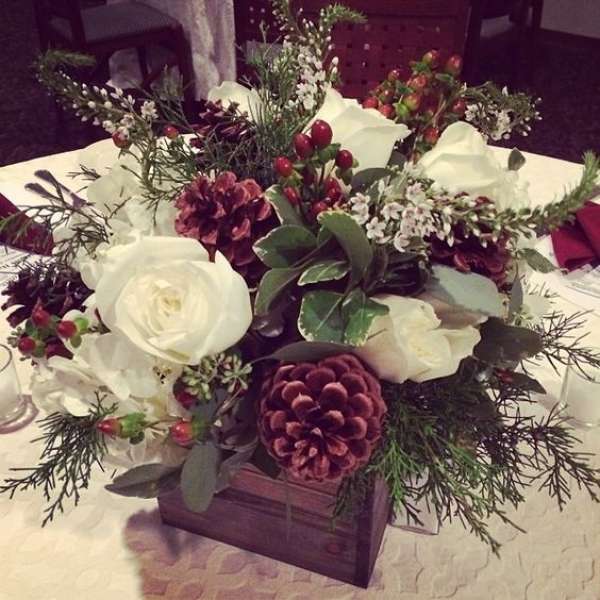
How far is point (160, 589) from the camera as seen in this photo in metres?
0.73

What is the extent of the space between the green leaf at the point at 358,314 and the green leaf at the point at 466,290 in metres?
0.05

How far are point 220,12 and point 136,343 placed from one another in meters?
2.38

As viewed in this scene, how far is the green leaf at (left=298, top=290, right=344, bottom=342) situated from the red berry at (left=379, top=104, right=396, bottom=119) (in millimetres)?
207

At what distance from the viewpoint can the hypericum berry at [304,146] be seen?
1.81ft

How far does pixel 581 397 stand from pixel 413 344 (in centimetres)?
42

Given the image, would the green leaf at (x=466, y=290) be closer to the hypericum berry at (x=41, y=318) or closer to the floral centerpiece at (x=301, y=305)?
the floral centerpiece at (x=301, y=305)

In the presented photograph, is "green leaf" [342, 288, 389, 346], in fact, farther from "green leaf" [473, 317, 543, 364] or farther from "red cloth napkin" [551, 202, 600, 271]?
"red cloth napkin" [551, 202, 600, 271]

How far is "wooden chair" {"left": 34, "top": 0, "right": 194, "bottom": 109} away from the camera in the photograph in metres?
2.71

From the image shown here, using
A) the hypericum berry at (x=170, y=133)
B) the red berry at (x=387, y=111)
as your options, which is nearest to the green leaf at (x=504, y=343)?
the red berry at (x=387, y=111)

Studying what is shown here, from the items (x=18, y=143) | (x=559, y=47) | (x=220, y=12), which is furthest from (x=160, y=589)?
(x=559, y=47)

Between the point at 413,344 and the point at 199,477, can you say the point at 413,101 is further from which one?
the point at 199,477

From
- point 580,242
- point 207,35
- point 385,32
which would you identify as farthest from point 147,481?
point 207,35

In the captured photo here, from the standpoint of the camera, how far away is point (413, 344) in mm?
531

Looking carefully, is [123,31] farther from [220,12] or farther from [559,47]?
[559,47]
